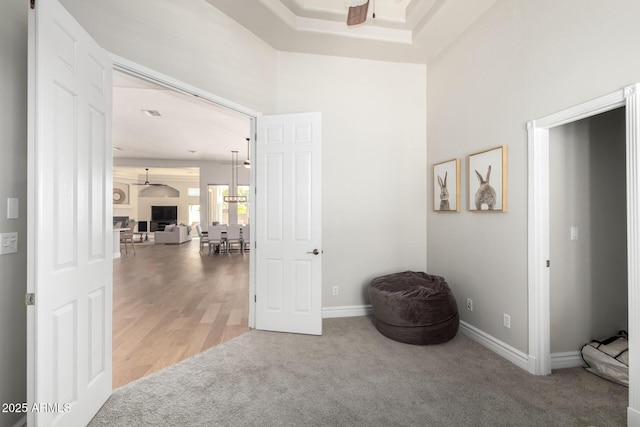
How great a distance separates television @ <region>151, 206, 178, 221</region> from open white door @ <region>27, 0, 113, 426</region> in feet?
48.7

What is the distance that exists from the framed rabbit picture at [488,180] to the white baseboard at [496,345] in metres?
1.24

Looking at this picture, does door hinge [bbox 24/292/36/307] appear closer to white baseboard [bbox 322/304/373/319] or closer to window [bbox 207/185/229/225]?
white baseboard [bbox 322/304/373/319]

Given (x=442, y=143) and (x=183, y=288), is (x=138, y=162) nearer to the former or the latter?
(x=183, y=288)

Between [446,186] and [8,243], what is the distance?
373cm

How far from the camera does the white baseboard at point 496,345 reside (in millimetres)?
2504

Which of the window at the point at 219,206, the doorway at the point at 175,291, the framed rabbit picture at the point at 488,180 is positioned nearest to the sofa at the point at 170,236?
the window at the point at 219,206

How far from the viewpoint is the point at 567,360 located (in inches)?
98.5

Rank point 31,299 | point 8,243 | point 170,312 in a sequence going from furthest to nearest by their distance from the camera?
point 170,312, point 8,243, point 31,299

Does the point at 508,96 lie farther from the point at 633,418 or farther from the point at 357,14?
the point at 633,418

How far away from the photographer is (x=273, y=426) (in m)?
1.80

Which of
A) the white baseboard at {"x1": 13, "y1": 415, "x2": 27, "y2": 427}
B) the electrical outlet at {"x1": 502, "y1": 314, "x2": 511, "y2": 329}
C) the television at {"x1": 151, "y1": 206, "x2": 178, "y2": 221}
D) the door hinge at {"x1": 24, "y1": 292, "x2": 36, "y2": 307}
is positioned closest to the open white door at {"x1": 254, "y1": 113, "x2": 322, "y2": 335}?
the electrical outlet at {"x1": 502, "y1": 314, "x2": 511, "y2": 329}

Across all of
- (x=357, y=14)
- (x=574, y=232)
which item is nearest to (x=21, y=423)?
(x=357, y=14)

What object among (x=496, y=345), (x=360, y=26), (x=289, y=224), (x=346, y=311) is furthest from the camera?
(x=346, y=311)

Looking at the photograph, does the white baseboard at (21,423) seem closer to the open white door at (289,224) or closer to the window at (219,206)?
the open white door at (289,224)
